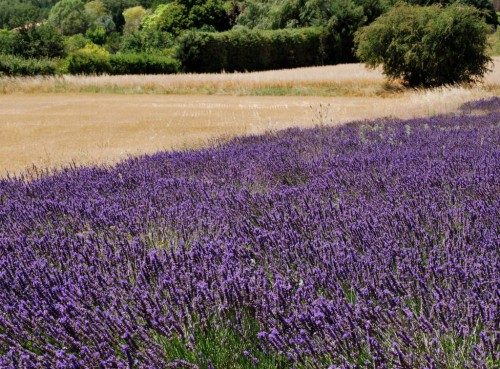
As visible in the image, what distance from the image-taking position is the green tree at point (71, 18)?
81438mm

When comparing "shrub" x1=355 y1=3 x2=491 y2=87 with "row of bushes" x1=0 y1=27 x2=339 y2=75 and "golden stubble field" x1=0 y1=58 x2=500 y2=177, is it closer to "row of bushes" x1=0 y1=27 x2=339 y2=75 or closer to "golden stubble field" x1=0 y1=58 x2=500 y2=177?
"golden stubble field" x1=0 y1=58 x2=500 y2=177

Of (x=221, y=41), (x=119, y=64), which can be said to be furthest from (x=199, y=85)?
(x=221, y=41)

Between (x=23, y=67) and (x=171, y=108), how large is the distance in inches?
560

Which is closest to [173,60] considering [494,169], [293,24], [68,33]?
[293,24]

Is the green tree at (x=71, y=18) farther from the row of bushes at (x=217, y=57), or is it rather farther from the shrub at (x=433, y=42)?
the shrub at (x=433, y=42)

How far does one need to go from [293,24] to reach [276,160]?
39.5 metres

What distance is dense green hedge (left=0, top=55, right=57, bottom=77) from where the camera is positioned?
2805 centimetres

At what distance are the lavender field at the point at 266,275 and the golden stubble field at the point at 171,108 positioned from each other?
11.6 feet

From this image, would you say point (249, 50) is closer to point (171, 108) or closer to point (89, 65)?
point (89, 65)

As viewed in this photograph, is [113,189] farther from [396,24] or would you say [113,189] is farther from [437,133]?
[396,24]

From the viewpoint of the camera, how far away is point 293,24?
42.4m

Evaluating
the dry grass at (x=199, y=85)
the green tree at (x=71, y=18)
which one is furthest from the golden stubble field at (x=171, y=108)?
the green tree at (x=71, y=18)

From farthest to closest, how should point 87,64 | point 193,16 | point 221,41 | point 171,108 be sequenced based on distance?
point 193,16, point 221,41, point 87,64, point 171,108

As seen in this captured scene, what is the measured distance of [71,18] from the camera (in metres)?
81.9
